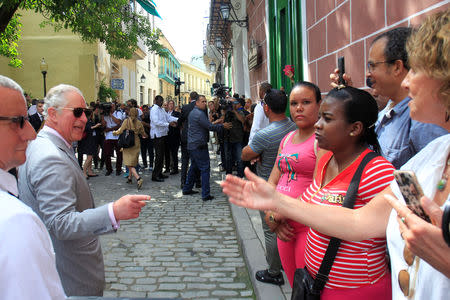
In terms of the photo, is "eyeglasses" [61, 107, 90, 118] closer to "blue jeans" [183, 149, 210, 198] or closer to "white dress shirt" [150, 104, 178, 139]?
"blue jeans" [183, 149, 210, 198]

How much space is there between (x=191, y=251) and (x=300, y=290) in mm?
3247

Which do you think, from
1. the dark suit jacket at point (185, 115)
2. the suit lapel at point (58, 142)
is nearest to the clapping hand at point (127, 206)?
Answer: the suit lapel at point (58, 142)

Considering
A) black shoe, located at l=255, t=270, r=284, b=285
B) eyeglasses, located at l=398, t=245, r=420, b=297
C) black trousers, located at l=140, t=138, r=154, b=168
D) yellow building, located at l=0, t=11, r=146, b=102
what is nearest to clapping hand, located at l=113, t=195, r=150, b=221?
eyeglasses, located at l=398, t=245, r=420, b=297

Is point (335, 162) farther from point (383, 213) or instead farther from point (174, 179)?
point (174, 179)

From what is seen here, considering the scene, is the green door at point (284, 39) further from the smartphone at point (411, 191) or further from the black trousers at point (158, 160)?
the smartphone at point (411, 191)

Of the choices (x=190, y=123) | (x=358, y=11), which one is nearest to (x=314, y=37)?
(x=358, y=11)

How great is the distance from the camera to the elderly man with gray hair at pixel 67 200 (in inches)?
87.4

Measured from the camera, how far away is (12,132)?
144 centimetres

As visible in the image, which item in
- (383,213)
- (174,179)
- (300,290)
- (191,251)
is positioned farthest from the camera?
(174,179)

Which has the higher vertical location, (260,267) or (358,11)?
(358,11)

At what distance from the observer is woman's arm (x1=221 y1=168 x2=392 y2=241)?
5.46ft

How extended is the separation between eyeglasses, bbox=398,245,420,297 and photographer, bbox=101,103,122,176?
9888mm

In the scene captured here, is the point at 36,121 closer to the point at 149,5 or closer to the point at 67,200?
the point at 149,5

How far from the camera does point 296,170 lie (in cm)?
299
